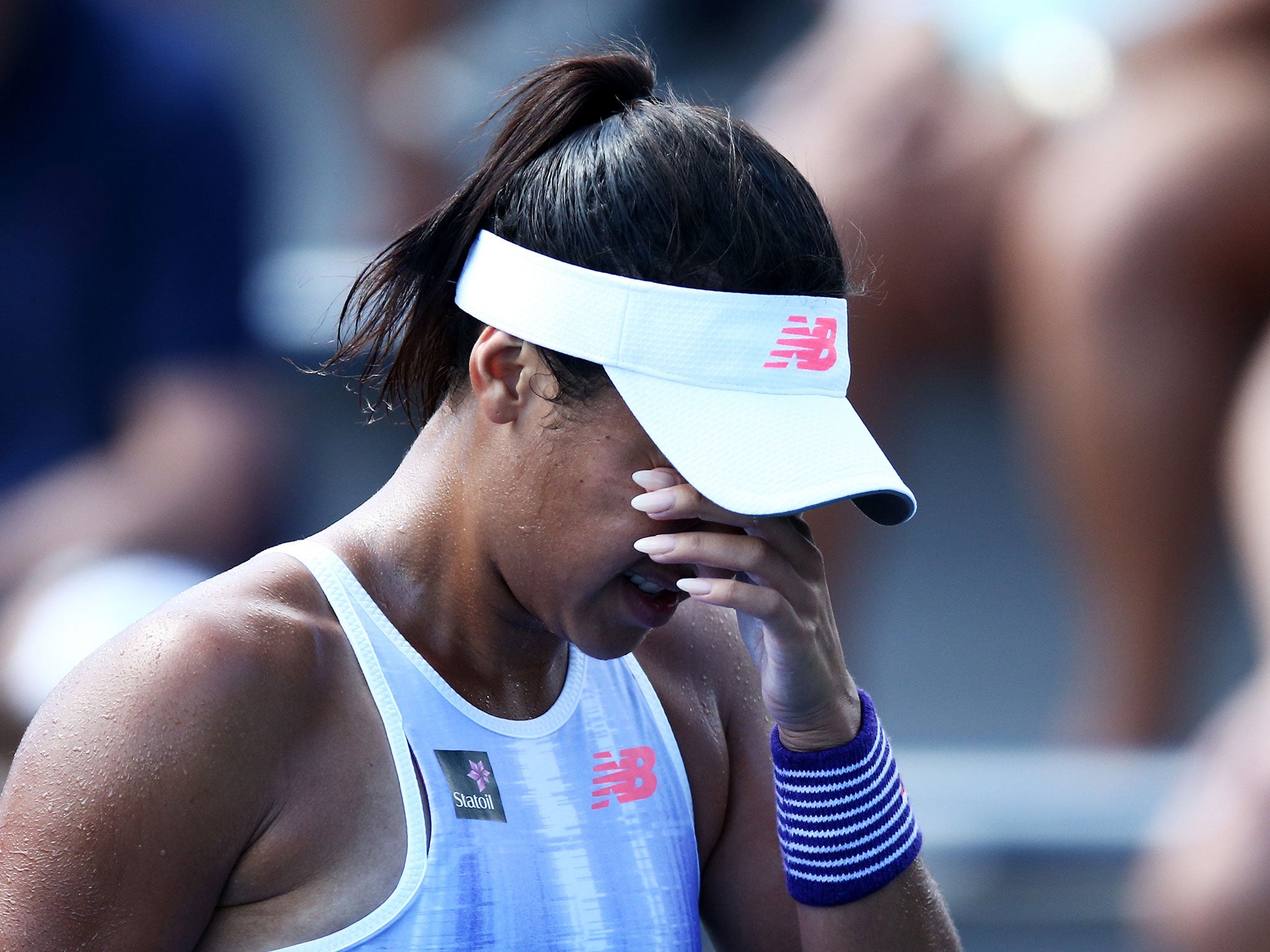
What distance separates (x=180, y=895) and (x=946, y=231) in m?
2.28

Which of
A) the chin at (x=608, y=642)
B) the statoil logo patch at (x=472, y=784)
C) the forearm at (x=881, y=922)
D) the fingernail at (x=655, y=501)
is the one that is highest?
the fingernail at (x=655, y=501)

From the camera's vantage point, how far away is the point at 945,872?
2.88 metres

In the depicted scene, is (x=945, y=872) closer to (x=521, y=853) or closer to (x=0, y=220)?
(x=521, y=853)

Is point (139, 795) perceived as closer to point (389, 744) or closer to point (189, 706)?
point (189, 706)

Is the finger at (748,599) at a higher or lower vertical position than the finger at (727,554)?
lower

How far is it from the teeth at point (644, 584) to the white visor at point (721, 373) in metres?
0.16

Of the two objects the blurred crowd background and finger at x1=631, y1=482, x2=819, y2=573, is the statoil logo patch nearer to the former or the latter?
finger at x1=631, y1=482, x2=819, y2=573

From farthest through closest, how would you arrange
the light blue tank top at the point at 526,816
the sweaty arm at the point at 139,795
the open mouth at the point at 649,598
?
the open mouth at the point at 649,598, the light blue tank top at the point at 526,816, the sweaty arm at the point at 139,795

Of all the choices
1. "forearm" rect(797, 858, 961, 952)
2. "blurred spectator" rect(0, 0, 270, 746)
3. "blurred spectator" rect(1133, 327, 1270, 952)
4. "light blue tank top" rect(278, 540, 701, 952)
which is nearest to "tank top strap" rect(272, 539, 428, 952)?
"light blue tank top" rect(278, 540, 701, 952)

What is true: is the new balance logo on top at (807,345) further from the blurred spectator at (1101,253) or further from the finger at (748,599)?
the blurred spectator at (1101,253)

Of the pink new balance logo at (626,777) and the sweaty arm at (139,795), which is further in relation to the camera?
the pink new balance logo at (626,777)

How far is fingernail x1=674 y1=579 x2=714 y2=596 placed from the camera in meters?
1.43

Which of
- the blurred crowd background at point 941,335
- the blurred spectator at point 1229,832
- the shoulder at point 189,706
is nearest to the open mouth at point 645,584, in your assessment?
the shoulder at point 189,706

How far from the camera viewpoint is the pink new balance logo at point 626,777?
1.58 metres
